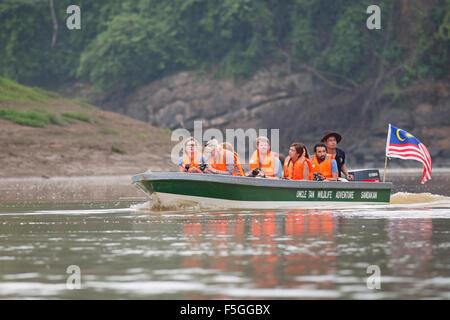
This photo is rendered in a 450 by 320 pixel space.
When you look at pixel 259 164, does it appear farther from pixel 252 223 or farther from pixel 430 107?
pixel 430 107

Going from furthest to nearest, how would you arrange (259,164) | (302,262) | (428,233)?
(259,164)
(428,233)
(302,262)

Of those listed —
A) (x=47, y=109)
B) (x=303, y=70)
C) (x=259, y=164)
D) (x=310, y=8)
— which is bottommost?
(x=259, y=164)

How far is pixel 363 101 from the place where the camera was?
64562mm

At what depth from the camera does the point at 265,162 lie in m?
21.0

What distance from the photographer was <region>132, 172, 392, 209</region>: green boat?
19672 millimetres

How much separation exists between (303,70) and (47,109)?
84.1 ft

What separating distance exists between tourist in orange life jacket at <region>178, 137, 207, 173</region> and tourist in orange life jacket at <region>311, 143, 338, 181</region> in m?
2.35

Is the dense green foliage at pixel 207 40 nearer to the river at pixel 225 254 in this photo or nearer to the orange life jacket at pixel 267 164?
the orange life jacket at pixel 267 164

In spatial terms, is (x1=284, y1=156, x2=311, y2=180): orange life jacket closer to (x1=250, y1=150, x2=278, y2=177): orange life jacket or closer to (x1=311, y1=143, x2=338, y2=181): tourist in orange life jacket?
(x1=311, y1=143, x2=338, y2=181): tourist in orange life jacket

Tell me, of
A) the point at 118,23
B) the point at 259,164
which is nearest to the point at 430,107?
the point at 118,23

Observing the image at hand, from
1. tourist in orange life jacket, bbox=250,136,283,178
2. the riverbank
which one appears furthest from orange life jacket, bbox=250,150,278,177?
the riverbank

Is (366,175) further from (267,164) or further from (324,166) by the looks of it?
(267,164)

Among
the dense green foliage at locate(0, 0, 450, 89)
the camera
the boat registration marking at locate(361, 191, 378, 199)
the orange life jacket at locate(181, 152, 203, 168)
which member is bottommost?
the boat registration marking at locate(361, 191, 378, 199)

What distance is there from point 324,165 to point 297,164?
57cm
